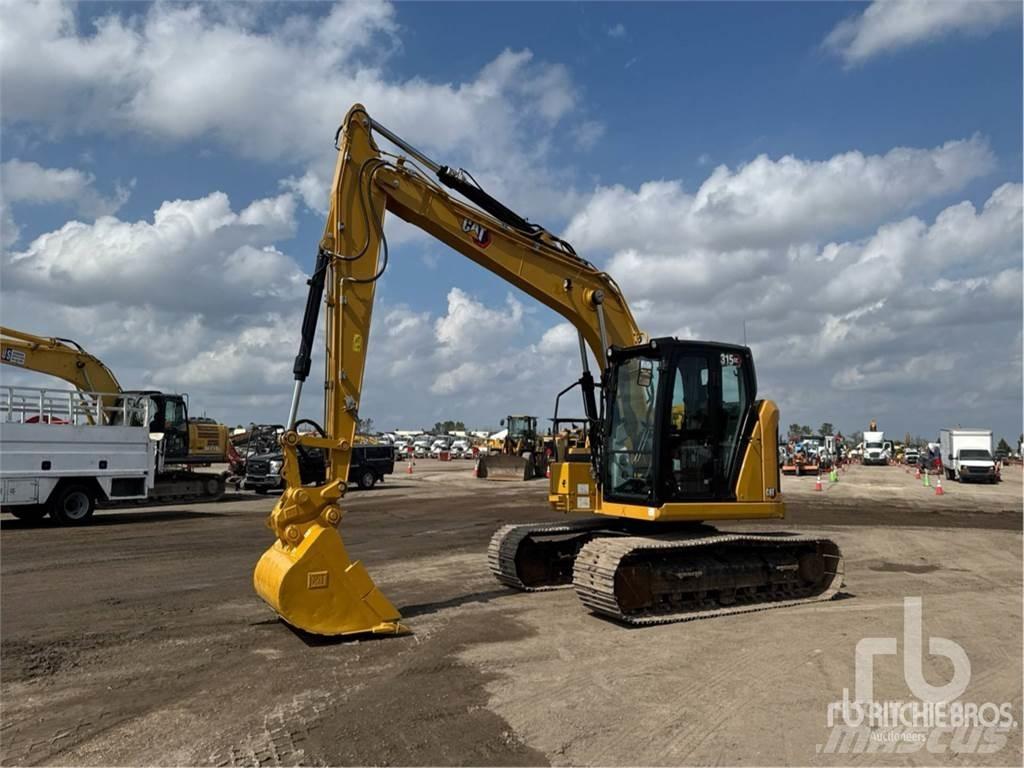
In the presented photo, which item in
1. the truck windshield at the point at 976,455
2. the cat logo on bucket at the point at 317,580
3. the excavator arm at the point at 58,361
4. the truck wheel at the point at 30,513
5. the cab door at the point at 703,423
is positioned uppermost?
the excavator arm at the point at 58,361

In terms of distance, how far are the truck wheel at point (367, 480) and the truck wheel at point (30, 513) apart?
45.0 feet

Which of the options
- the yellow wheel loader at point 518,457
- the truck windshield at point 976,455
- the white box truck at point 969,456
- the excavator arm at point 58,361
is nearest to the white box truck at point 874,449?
the white box truck at point 969,456

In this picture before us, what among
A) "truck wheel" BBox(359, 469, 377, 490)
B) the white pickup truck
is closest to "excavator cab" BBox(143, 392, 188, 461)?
the white pickup truck

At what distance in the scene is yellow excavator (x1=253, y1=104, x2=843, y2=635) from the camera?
8070 millimetres

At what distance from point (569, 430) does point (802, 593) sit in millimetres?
3695

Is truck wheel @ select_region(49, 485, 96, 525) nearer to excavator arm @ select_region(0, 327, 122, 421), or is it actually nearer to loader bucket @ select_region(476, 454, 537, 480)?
excavator arm @ select_region(0, 327, 122, 421)

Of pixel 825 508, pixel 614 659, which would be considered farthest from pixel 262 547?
pixel 825 508

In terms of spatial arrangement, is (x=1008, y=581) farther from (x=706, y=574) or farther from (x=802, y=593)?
(x=706, y=574)

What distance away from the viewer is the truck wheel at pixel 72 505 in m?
19.0

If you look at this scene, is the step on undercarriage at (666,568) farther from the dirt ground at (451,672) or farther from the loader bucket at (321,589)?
the loader bucket at (321,589)

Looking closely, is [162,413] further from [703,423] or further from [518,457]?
[703,423]

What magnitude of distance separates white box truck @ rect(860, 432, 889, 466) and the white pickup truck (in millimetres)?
61791

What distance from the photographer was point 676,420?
376 inches

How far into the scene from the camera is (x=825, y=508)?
960 inches
